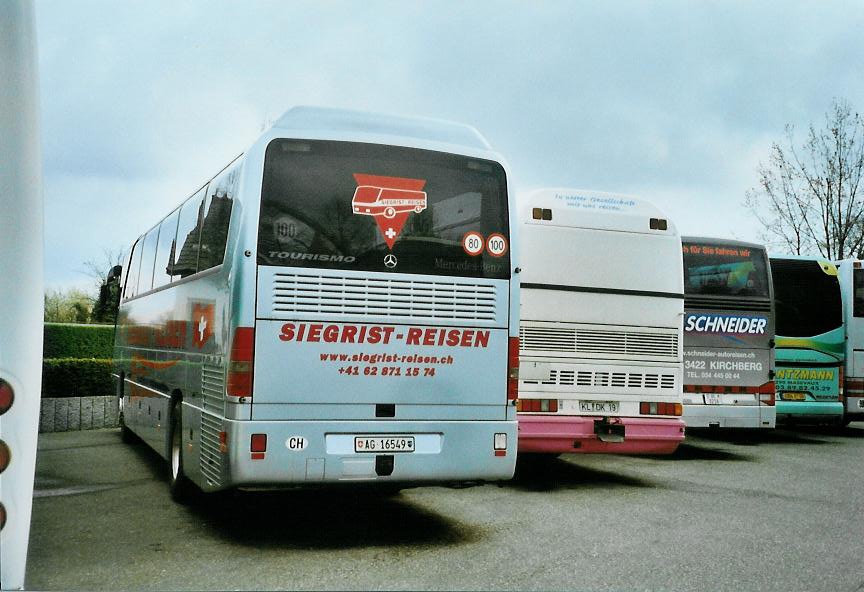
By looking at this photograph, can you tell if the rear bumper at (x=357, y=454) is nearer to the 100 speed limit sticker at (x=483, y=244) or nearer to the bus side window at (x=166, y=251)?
the 100 speed limit sticker at (x=483, y=244)

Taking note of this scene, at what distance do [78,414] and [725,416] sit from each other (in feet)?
35.0

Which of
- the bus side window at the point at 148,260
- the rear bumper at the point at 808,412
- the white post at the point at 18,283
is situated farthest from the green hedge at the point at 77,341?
the white post at the point at 18,283

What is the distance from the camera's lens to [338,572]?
6.49 meters

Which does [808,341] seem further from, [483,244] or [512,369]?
[483,244]

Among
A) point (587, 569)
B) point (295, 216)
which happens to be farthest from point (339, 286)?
point (587, 569)

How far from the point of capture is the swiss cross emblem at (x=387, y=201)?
25.3ft

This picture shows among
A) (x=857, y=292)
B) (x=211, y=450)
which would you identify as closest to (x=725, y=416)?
(x=857, y=292)

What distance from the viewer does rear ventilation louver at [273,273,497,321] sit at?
742cm

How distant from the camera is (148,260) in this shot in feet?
41.7

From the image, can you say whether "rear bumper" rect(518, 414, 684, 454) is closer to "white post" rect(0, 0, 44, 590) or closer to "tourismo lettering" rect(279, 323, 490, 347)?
"tourismo lettering" rect(279, 323, 490, 347)

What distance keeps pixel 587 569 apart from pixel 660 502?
3.59 metres

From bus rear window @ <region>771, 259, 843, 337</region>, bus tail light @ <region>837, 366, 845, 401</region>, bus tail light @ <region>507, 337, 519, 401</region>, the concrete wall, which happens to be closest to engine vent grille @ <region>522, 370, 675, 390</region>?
bus tail light @ <region>507, 337, 519, 401</region>

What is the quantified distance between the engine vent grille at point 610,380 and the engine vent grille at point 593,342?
0.24 m

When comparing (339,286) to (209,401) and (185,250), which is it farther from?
(185,250)
